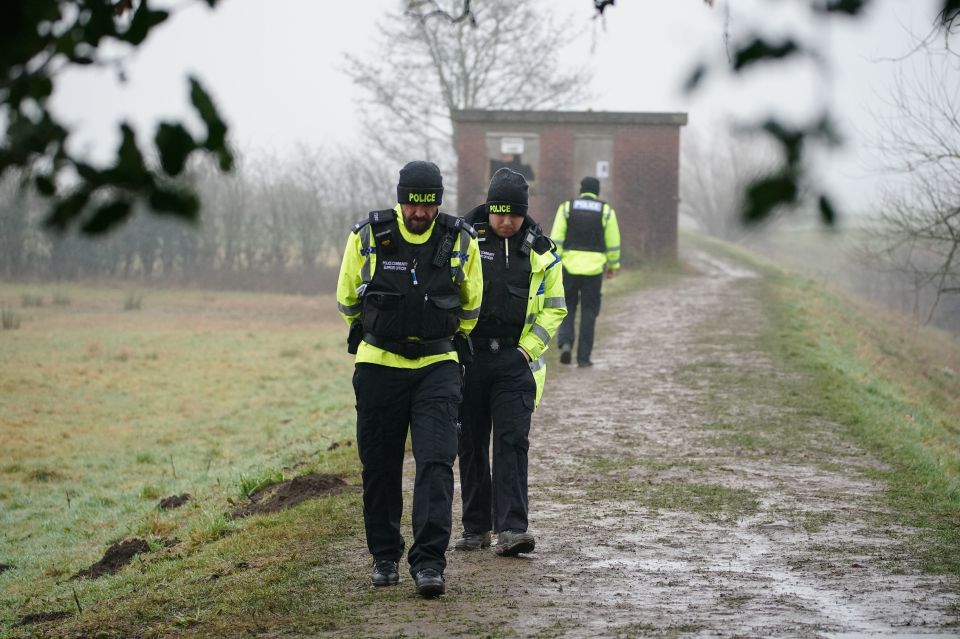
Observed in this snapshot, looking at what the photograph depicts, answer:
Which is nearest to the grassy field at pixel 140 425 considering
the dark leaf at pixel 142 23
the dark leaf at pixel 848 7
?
the dark leaf at pixel 142 23

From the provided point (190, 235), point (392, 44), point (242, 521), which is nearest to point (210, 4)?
point (242, 521)

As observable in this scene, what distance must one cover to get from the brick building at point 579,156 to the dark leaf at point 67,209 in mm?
29590

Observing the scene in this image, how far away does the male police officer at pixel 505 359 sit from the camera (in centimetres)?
752

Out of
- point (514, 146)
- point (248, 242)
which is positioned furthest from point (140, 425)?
point (248, 242)

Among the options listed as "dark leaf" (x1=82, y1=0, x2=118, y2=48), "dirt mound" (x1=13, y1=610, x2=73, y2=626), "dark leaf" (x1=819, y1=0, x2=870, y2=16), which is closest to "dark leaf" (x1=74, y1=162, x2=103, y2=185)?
"dark leaf" (x1=82, y1=0, x2=118, y2=48)

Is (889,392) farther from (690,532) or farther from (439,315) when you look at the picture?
(439,315)

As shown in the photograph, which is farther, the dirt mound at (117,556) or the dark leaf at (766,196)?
the dirt mound at (117,556)

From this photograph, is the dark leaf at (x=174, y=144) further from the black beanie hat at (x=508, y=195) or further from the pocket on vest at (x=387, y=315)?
the black beanie hat at (x=508, y=195)

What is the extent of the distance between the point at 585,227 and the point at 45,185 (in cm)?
1246

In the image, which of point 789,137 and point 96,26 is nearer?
point 789,137

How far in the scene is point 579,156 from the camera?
32594 mm

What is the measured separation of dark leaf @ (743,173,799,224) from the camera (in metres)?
2.51

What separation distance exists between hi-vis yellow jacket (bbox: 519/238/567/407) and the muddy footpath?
1.24m

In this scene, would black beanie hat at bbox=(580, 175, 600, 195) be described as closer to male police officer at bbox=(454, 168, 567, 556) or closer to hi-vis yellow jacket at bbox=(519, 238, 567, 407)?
hi-vis yellow jacket at bbox=(519, 238, 567, 407)
